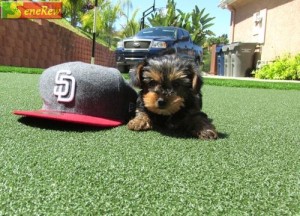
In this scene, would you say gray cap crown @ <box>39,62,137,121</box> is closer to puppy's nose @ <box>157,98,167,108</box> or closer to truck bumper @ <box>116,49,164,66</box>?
puppy's nose @ <box>157,98,167,108</box>

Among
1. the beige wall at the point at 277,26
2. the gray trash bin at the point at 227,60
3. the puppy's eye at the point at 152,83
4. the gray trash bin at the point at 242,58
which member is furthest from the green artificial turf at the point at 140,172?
the gray trash bin at the point at 227,60

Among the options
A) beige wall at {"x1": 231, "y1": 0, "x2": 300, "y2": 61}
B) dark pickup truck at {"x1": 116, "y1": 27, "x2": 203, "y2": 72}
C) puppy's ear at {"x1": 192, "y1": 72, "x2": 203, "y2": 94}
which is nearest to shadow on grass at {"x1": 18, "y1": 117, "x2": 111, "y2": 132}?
puppy's ear at {"x1": 192, "y1": 72, "x2": 203, "y2": 94}

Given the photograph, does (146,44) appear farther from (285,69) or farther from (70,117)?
(70,117)

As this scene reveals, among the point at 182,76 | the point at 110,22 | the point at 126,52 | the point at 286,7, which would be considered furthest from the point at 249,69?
the point at 110,22

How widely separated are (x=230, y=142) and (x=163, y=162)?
78 centimetres

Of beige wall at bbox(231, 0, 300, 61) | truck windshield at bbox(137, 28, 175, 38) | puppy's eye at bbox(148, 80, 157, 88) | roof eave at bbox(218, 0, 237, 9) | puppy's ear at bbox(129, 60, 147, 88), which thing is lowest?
puppy's eye at bbox(148, 80, 157, 88)

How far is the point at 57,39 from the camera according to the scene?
672 inches

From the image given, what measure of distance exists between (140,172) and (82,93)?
1266 millimetres

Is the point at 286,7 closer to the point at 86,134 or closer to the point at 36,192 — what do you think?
the point at 86,134

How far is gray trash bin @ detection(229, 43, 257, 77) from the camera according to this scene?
17500 mm

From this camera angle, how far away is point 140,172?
1.72m

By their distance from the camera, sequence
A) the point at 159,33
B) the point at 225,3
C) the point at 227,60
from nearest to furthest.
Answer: the point at 159,33 → the point at 227,60 → the point at 225,3

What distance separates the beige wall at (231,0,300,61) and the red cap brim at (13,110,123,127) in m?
13.4

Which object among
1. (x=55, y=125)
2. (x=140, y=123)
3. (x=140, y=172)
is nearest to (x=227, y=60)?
(x=140, y=123)
